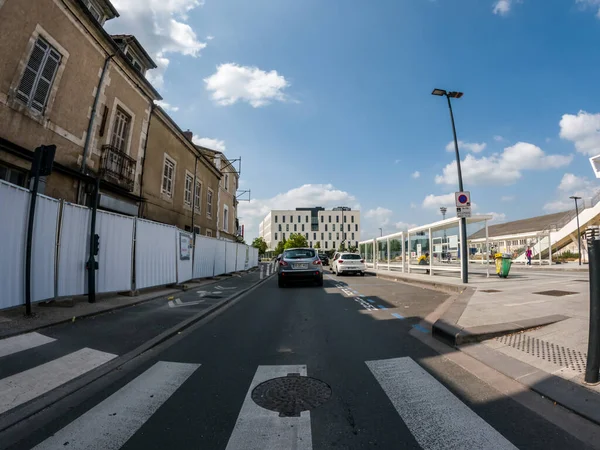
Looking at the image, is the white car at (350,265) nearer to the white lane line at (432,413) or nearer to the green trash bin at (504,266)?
the green trash bin at (504,266)

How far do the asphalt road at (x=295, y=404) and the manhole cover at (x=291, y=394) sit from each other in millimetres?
19

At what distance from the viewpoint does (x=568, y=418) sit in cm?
266

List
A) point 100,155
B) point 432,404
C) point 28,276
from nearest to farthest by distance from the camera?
point 432,404 < point 28,276 < point 100,155

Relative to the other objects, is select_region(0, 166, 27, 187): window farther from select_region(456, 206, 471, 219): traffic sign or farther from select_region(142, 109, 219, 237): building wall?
select_region(456, 206, 471, 219): traffic sign

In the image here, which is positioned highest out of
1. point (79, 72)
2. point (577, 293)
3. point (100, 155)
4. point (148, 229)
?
point (79, 72)

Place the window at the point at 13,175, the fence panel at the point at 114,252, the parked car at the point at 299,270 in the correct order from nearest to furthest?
the fence panel at the point at 114,252 → the window at the point at 13,175 → the parked car at the point at 299,270

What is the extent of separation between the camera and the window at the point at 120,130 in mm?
13103

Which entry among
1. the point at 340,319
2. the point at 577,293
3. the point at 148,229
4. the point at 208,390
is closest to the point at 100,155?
the point at 148,229

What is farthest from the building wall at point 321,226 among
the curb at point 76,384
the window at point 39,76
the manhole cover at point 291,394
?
the manhole cover at point 291,394

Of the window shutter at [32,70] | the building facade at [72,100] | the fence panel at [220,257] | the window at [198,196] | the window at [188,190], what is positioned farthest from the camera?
the window at [198,196]

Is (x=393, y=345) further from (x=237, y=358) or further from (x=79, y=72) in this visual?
(x=79, y=72)

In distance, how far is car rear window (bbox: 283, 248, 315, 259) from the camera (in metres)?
14.4

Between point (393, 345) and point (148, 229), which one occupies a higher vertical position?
point (148, 229)

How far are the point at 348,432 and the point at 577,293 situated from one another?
30.0 feet
